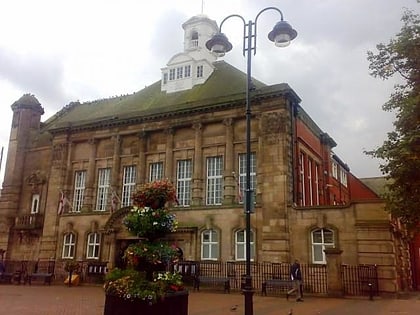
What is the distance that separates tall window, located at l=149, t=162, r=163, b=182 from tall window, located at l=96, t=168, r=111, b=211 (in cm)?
388

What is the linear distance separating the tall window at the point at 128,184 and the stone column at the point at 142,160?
98 cm

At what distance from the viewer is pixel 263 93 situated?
2717 cm

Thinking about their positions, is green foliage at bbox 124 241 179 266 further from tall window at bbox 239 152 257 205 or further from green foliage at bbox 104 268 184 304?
tall window at bbox 239 152 257 205

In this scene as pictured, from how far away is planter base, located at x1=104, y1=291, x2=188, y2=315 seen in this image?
31.4 feet

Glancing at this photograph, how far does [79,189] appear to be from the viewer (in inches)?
1339

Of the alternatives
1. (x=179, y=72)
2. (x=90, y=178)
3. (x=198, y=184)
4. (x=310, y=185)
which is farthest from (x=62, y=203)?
(x=310, y=185)

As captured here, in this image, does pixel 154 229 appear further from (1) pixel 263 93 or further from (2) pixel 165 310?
(1) pixel 263 93

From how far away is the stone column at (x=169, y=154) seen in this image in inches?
1177

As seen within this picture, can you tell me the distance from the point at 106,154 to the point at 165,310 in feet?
81.7

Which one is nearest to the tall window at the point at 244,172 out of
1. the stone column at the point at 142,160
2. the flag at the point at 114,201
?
the stone column at the point at 142,160

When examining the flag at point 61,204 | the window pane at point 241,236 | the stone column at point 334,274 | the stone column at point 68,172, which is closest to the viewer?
the stone column at point 334,274

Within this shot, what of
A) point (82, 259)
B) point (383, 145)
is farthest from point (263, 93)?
point (82, 259)

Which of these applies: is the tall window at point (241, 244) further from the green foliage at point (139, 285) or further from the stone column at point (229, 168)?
the green foliage at point (139, 285)

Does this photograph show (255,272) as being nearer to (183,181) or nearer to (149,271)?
(183,181)
